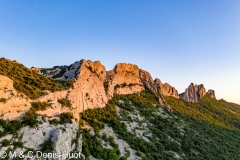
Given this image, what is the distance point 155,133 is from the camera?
4444 centimetres

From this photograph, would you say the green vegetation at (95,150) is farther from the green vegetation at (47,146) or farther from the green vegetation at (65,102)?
the green vegetation at (47,146)

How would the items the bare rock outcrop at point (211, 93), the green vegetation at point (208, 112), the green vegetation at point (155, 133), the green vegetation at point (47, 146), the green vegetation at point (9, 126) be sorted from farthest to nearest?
the bare rock outcrop at point (211, 93) → the green vegetation at point (208, 112) → the green vegetation at point (155, 133) → the green vegetation at point (47, 146) → the green vegetation at point (9, 126)

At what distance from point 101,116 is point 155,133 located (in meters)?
13.8

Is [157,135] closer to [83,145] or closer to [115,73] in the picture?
[83,145]

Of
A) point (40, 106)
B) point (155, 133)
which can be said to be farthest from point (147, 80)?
point (40, 106)

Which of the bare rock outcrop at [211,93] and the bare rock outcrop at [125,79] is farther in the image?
the bare rock outcrop at [211,93]

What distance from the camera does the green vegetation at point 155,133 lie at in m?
34.9

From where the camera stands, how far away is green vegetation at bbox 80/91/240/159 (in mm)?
34875

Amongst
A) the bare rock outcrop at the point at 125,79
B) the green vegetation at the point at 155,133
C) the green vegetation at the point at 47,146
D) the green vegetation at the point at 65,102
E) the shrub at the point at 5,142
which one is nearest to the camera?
the shrub at the point at 5,142

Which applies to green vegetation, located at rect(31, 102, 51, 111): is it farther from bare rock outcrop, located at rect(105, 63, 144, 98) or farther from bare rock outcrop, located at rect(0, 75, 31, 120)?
bare rock outcrop, located at rect(105, 63, 144, 98)

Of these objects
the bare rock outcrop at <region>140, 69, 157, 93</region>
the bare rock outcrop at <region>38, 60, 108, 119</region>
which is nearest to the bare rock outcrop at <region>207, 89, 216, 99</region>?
the bare rock outcrop at <region>140, 69, 157, 93</region>

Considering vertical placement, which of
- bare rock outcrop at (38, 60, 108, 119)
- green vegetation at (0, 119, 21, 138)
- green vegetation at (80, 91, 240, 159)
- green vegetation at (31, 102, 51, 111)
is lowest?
green vegetation at (80, 91, 240, 159)

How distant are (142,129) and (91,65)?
853 inches

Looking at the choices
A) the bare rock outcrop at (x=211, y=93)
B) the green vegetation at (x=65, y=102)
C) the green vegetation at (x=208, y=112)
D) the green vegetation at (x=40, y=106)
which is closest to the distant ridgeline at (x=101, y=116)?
the green vegetation at (x=40, y=106)
